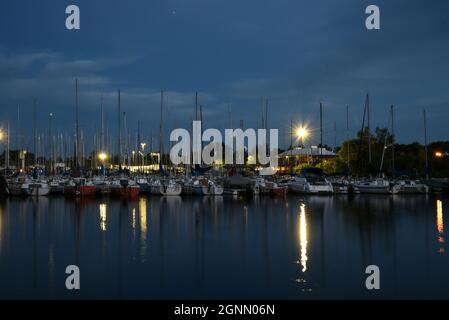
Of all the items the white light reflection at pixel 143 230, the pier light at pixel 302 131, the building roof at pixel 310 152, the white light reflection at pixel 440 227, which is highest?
the pier light at pixel 302 131

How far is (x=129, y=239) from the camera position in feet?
76.5

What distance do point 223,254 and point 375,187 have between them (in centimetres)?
4026

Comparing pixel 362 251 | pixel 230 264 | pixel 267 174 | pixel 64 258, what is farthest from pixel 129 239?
pixel 267 174

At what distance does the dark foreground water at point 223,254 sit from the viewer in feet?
47.8

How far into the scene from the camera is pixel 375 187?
55.9 m

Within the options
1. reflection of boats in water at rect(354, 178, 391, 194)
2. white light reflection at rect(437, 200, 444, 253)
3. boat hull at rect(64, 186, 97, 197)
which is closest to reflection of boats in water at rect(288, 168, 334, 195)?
reflection of boats in water at rect(354, 178, 391, 194)

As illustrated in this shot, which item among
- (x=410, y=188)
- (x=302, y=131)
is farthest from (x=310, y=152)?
(x=410, y=188)

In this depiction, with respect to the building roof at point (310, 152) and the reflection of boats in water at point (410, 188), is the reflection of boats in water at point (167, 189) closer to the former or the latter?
the reflection of boats in water at point (410, 188)

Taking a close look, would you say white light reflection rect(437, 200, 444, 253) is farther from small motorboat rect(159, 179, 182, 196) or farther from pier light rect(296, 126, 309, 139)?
pier light rect(296, 126, 309, 139)

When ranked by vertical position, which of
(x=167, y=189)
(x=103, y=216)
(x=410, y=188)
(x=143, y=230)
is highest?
(x=167, y=189)

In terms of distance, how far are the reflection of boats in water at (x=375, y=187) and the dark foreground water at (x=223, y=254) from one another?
20.6 meters

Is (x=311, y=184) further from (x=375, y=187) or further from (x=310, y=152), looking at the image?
(x=310, y=152)

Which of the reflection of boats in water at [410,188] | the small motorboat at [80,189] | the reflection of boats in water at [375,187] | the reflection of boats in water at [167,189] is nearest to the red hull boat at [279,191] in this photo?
the reflection of boats in water at [375,187]

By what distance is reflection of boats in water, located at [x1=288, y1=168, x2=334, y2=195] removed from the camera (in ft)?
175
